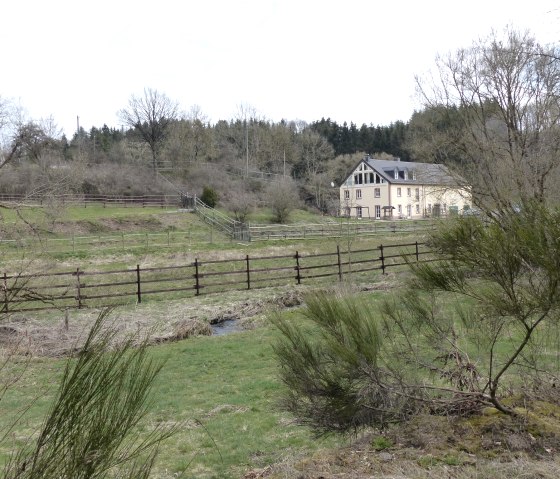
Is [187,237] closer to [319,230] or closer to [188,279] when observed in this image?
[319,230]

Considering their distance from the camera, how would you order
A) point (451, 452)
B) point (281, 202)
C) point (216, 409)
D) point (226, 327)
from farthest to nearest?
1. point (281, 202)
2. point (226, 327)
3. point (216, 409)
4. point (451, 452)

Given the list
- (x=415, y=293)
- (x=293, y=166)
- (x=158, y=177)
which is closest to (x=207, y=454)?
(x=415, y=293)

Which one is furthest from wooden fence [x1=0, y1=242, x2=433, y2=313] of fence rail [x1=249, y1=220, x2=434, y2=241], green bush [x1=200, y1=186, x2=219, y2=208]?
green bush [x1=200, y1=186, x2=219, y2=208]

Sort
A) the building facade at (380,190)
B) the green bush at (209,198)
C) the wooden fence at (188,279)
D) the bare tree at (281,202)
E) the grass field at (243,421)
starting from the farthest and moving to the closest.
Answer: the building facade at (380,190), the green bush at (209,198), the bare tree at (281,202), the wooden fence at (188,279), the grass field at (243,421)

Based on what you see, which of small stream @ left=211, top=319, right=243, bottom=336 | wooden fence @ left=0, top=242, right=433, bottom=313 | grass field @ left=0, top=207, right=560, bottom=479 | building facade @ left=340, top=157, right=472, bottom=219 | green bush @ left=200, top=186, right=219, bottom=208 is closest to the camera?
grass field @ left=0, top=207, right=560, bottom=479

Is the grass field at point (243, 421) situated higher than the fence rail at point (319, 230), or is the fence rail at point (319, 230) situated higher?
the fence rail at point (319, 230)

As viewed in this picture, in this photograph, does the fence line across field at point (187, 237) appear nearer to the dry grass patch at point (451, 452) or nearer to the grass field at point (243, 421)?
the grass field at point (243, 421)

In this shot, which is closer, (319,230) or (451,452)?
(451,452)

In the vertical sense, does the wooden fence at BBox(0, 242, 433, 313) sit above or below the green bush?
below

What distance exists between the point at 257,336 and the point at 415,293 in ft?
27.6

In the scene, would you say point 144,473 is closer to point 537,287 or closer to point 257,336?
point 537,287

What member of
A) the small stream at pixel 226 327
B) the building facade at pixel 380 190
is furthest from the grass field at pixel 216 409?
the building facade at pixel 380 190

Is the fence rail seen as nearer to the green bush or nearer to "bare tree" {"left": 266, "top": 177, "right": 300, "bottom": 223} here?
"bare tree" {"left": 266, "top": 177, "right": 300, "bottom": 223}

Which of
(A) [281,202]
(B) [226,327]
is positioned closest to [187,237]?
(A) [281,202]
